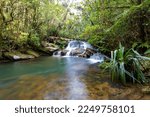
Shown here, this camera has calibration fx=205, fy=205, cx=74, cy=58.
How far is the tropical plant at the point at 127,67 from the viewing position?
619 centimetres

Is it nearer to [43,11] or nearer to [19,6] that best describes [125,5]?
[19,6]

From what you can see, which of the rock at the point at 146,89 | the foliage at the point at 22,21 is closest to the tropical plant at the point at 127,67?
the rock at the point at 146,89

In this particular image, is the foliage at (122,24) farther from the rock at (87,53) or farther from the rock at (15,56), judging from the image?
the rock at (15,56)

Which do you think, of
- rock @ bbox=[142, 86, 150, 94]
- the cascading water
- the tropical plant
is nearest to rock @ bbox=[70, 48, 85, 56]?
the cascading water

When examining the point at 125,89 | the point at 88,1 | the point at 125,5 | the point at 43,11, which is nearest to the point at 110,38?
the point at 125,5

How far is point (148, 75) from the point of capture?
6516 millimetres

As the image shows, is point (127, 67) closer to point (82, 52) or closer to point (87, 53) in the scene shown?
point (87, 53)

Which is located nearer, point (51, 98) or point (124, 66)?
point (51, 98)

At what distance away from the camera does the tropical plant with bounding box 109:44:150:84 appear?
20.3 feet

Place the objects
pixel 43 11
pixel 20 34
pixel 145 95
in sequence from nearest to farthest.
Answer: pixel 145 95 → pixel 20 34 → pixel 43 11

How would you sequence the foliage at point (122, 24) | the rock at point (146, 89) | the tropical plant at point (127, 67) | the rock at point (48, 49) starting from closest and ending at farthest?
1. the rock at point (146, 89)
2. the tropical plant at point (127, 67)
3. the foliage at point (122, 24)
4. the rock at point (48, 49)

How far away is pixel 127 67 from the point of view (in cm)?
649

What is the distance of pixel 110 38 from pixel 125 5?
205 centimetres

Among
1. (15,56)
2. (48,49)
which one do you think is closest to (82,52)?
(48,49)
